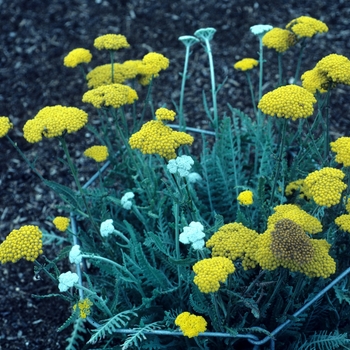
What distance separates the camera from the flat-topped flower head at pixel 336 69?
5.13 feet

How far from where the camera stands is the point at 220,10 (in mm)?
4086

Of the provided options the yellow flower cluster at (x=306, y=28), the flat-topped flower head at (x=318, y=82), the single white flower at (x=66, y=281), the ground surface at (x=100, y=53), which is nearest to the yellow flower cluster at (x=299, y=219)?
the flat-topped flower head at (x=318, y=82)

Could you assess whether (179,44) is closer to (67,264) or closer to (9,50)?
(9,50)

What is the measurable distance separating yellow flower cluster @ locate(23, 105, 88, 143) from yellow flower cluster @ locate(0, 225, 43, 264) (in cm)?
32

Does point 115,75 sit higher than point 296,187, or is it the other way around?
point 115,75

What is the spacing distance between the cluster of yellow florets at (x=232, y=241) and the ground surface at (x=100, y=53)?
1.70 meters

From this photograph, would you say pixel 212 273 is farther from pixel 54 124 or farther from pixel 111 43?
pixel 111 43

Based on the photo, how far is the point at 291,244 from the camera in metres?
1.24

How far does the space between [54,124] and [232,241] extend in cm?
70

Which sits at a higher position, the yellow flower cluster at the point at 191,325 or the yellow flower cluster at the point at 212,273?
the yellow flower cluster at the point at 212,273

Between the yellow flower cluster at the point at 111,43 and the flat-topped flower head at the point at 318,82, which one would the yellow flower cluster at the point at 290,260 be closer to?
the flat-topped flower head at the point at 318,82

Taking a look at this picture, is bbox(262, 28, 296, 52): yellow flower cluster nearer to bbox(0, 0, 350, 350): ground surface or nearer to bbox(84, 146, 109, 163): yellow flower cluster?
bbox(84, 146, 109, 163): yellow flower cluster

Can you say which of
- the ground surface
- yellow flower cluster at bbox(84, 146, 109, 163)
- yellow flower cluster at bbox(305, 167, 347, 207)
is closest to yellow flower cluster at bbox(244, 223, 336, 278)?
yellow flower cluster at bbox(305, 167, 347, 207)

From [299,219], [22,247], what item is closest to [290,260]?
[299,219]
